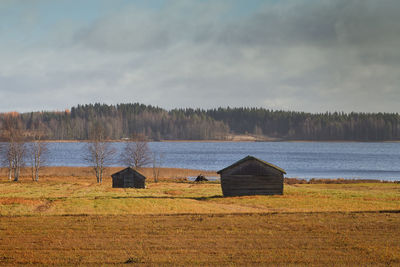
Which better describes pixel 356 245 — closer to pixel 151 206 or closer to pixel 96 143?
pixel 151 206

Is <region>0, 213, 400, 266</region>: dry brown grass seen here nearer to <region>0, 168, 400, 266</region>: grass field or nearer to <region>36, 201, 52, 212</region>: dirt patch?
<region>0, 168, 400, 266</region>: grass field

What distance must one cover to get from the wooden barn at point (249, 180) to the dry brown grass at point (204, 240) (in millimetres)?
17956

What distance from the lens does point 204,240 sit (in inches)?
904

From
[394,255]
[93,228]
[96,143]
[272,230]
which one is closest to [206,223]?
[272,230]

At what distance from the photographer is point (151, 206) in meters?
38.6

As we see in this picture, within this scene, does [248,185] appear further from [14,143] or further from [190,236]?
[14,143]

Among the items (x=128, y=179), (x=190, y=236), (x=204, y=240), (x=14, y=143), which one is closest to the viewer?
(x=204, y=240)

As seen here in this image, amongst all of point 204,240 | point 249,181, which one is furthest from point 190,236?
point 249,181

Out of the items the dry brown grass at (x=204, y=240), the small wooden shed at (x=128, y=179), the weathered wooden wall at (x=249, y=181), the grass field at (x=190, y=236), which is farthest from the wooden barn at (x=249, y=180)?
the small wooden shed at (x=128, y=179)

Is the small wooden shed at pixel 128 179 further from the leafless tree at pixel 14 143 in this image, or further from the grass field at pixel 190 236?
the grass field at pixel 190 236

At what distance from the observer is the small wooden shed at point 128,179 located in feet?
213

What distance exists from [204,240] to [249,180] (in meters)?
27.6

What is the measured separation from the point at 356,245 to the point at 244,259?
20.1ft

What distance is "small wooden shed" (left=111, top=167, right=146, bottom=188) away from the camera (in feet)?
213
